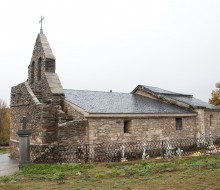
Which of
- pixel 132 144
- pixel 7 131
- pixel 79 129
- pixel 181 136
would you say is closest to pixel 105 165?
pixel 79 129

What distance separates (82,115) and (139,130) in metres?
4.11

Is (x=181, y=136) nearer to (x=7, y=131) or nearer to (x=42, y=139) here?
(x=42, y=139)

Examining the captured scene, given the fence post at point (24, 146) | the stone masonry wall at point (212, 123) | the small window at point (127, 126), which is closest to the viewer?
the fence post at point (24, 146)

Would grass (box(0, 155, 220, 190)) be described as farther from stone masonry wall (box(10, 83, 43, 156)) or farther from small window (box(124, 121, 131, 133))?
small window (box(124, 121, 131, 133))

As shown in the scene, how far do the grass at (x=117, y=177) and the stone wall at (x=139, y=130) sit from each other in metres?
2.58

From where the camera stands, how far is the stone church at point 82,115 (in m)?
14.8

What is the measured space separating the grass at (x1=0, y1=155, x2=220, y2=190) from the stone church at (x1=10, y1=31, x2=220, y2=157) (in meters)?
2.66

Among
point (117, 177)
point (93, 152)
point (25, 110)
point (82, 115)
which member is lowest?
point (117, 177)

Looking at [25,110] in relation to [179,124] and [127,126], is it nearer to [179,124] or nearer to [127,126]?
[127,126]

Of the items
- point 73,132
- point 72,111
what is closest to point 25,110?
point 72,111

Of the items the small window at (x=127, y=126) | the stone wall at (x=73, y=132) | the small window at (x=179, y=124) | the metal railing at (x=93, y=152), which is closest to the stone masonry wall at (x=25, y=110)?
the metal railing at (x=93, y=152)

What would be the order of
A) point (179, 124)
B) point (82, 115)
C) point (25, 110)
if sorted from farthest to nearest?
1. point (179, 124)
2. point (25, 110)
3. point (82, 115)

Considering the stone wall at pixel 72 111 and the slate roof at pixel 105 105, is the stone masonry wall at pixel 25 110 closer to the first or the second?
the stone wall at pixel 72 111

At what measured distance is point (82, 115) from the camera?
1505 centimetres
